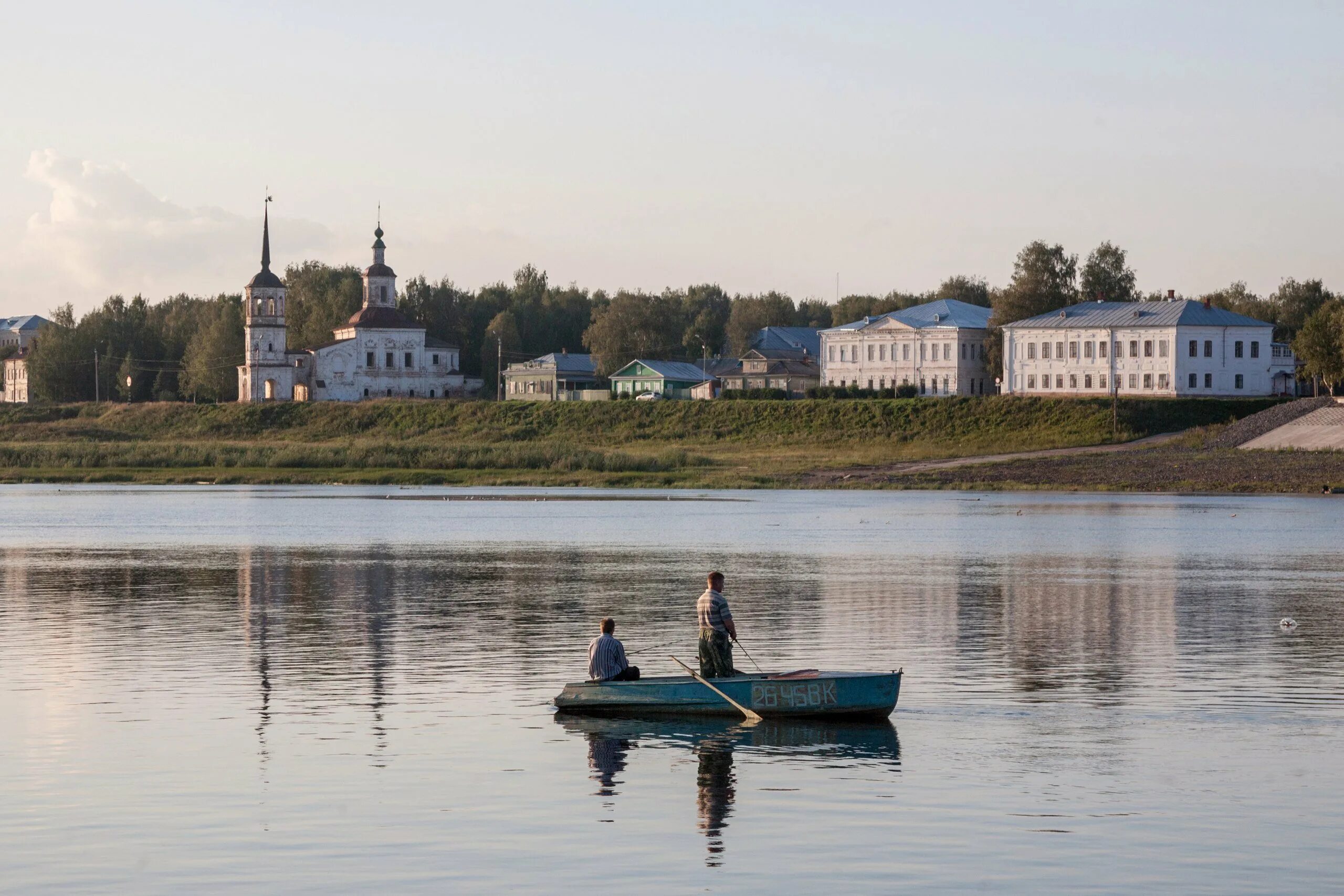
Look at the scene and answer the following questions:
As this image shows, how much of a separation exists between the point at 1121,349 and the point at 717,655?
128662 millimetres

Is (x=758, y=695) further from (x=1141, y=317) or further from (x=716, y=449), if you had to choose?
(x=1141, y=317)

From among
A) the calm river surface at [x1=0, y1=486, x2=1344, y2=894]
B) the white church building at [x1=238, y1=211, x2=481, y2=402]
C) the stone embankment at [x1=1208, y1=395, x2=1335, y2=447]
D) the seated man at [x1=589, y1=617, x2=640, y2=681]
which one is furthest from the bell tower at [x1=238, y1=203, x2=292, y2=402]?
the seated man at [x1=589, y1=617, x2=640, y2=681]

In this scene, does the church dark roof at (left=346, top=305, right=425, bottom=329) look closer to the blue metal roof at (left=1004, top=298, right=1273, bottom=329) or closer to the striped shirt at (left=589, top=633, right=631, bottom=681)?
the blue metal roof at (left=1004, top=298, right=1273, bottom=329)

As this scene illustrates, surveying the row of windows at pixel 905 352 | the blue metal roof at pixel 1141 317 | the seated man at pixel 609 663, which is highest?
the blue metal roof at pixel 1141 317

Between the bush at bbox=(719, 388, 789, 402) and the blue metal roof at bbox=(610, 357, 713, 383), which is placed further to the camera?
the blue metal roof at bbox=(610, 357, 713, 383)

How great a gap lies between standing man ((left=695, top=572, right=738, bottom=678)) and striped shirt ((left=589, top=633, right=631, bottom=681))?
124 cm

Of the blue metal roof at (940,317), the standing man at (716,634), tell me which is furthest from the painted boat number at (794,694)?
the blue metal roof at (940,317)

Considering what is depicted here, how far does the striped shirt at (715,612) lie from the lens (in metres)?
26.9

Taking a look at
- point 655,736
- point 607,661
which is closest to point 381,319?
point 607,661

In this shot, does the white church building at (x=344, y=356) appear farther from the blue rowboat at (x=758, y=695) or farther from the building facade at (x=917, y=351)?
the blue rowboat at (x=758, y=695)

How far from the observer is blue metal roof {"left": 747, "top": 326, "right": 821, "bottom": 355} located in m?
190

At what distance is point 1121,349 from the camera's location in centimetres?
14950

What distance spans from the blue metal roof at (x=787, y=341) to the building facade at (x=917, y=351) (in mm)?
13322

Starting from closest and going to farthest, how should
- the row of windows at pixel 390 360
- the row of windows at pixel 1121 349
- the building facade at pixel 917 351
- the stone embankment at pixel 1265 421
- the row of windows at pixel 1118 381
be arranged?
the stone embankment at pixel 1265 421 → the row of windows at pixel 1121 349 → the row of windows at pixel 1118 381 → the building facade at pixel 917 351 → the row of windows at pixel 390 360
